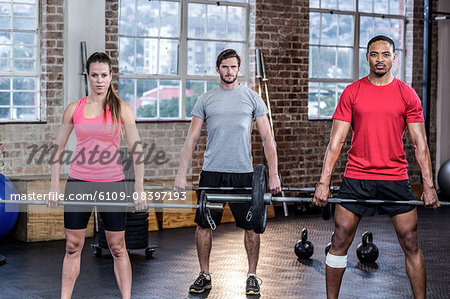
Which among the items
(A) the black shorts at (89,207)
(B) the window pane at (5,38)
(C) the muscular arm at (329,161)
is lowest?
(A) the black shorts at (89,207)

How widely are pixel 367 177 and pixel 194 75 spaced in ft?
14.9

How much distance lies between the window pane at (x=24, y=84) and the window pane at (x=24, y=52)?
0.22 metres

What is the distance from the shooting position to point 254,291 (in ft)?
15.5

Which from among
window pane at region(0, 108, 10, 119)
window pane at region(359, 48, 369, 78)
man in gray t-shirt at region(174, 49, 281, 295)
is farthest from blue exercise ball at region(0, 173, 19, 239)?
window pane at region(359, 48, 369, 78)

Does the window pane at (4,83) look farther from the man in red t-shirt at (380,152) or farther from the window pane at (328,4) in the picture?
the man in red t-shirt at (380,152)

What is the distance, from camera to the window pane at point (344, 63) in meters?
9.31

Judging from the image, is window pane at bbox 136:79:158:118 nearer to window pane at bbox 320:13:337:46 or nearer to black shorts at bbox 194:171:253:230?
window pane at bbox 320:13:337:46

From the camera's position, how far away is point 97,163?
3.72 metres

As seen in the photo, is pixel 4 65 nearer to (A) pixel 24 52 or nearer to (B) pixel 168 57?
(A) pixel 24 52

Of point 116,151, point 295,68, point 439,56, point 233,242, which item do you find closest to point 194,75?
point 295,68

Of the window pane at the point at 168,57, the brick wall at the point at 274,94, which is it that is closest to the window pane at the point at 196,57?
the window pane at the point at 168,57

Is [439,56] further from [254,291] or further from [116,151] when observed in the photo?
[116,151]

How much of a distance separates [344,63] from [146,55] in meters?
2.77

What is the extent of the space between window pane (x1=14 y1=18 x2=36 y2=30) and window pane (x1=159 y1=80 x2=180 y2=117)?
1.49 m
